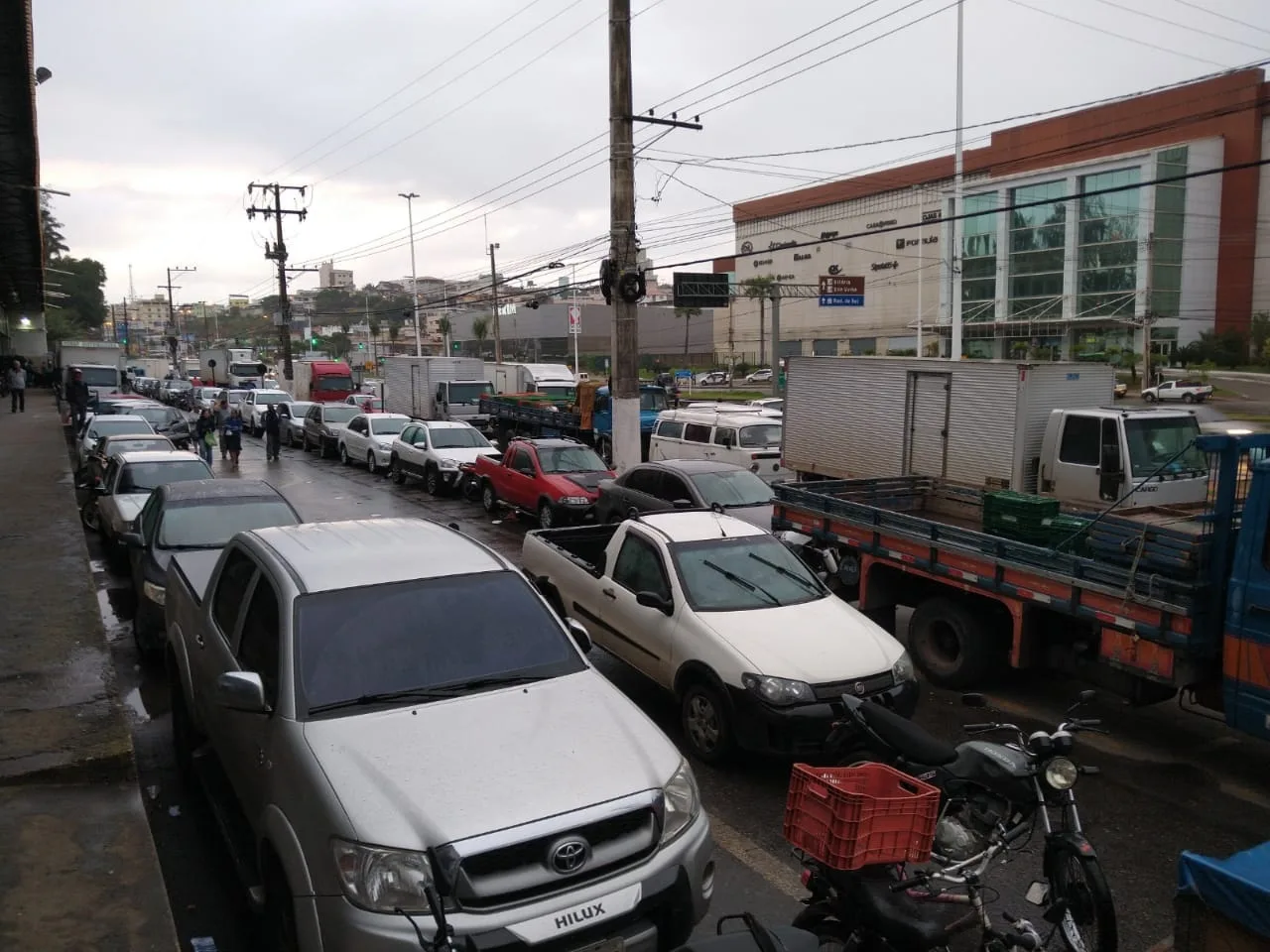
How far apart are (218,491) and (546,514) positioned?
662 cm

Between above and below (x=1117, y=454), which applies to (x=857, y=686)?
below

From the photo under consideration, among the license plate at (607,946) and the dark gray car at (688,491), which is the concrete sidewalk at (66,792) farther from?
the dark gray car at (688,491)

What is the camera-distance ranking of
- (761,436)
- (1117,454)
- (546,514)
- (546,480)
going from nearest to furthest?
(1117,454) → (546,514) → (546,480) → (761,436)

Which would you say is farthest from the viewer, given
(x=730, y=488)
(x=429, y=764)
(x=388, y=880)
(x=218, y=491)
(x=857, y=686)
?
(x=730, y=488)

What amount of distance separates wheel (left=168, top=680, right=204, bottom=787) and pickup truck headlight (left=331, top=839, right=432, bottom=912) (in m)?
2.98

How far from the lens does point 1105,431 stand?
12.1 metres

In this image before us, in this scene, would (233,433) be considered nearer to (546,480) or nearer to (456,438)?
(456,438)

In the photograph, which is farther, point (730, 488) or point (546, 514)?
point (546, 514)

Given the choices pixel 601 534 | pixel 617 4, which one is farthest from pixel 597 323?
pixel 601 534

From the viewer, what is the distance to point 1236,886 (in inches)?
120

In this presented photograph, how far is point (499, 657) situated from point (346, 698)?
2.44ft

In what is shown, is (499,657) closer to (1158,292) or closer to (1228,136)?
(1158,292)

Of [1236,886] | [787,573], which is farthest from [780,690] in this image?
[1236,886]

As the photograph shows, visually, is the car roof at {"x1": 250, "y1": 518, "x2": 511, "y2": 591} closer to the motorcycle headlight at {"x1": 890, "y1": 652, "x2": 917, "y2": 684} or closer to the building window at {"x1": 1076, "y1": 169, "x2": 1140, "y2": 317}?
the motorcycle headlight at {"x1": 890, "y1": 652, "x2": 917, "y2": 684}
